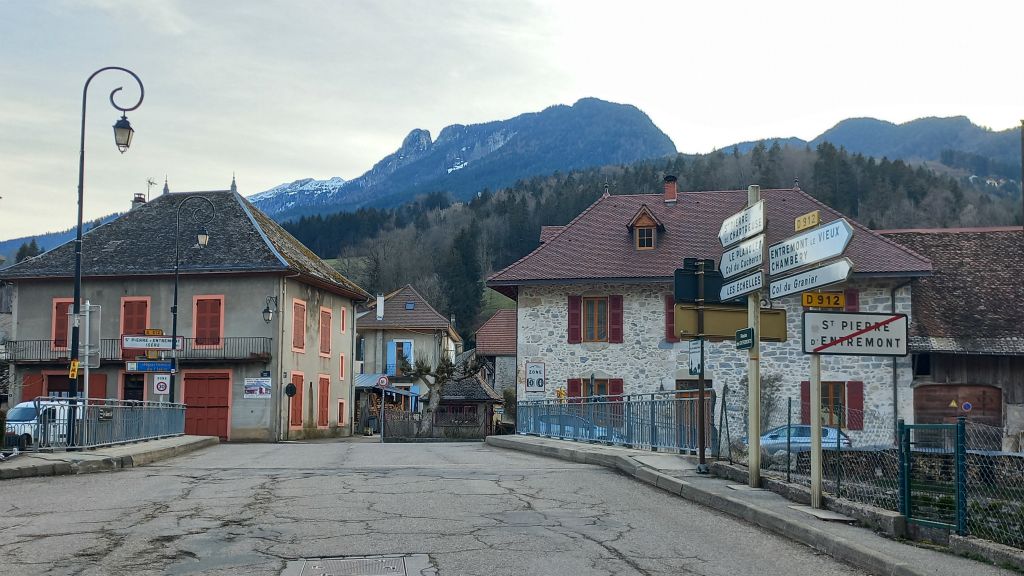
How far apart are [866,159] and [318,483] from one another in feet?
340

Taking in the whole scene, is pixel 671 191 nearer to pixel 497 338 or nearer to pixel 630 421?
pixel 630 421

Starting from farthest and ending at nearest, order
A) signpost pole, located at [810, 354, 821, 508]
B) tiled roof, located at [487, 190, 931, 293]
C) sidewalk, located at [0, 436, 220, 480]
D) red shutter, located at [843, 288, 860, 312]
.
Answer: tiled roof, located at [487, 190, 931, 293]
red shutter, located at [843, 288, 860, 312]
sidewalk, located at [0, 436, 220, 480]
signpost pole, located at [810, 354, 821, 508]

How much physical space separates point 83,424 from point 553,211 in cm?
10311

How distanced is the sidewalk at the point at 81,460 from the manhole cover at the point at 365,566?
891cm

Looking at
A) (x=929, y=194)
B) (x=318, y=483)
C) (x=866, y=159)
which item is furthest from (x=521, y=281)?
(x=866, y=159)

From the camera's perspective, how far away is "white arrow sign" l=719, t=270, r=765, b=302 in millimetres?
11742

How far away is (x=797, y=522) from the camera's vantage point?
921 cm

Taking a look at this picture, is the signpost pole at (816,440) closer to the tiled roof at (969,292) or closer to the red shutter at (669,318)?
the tiled roof at (969,292)

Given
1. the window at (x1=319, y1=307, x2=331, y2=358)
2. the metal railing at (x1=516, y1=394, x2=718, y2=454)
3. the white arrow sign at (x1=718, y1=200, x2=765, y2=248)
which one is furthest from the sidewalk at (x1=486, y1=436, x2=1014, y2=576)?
the window at (x1=319, y1=307, x2=331, y2=358)

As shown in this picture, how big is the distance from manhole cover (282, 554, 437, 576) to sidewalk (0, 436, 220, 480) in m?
8.91

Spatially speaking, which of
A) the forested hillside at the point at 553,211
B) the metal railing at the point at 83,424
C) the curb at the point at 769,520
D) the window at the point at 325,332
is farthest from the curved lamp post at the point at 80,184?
the forested hillside at the point at 553,211

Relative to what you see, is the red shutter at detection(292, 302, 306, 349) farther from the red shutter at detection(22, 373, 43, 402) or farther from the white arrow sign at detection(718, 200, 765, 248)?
the white arrow sign at detection(718, 200, 765, 248)

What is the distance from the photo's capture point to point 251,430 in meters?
37.0

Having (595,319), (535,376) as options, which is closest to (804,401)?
(595,319)
